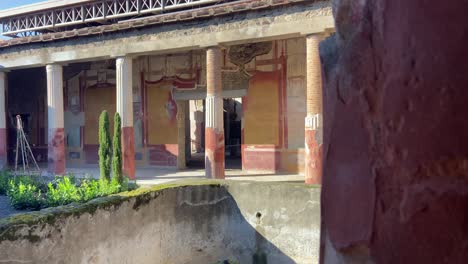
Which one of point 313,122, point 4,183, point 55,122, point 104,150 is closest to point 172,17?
point 104,150

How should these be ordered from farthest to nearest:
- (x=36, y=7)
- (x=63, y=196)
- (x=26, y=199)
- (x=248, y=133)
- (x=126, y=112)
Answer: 1. (x=36, y=7)
2. (x=248, y=133)
3. (x=126, y=112)
4. (x=26, y=199)
5. (x=63, y=196)

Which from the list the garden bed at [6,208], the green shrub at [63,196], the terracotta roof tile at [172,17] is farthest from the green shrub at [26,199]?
the terracotta roof tile at [172,17]

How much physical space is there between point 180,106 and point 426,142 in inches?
488

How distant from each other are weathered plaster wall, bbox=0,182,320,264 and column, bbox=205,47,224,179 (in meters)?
3.29

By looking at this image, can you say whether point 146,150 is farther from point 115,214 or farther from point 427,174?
point 427,174

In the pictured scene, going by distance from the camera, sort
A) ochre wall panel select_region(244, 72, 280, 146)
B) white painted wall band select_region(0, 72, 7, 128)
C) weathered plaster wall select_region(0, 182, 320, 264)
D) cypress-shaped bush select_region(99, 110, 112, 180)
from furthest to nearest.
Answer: white painted wall band select_region(0, 72, 7, 128)
ochre wall panel select_region(244, 72, 280, 146)
cypress-shaped bush select_region(99, 110, 112, 180)
weathered plaster wall select_region(0, 182, 320, 264)

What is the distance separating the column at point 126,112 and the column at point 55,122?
6.80ft

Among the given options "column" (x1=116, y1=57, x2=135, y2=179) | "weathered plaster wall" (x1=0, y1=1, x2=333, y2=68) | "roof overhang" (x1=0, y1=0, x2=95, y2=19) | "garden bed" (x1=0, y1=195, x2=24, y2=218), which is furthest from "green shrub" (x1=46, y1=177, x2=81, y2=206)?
"roof overhang" (x1=0, y1=0, x2=95, y2=19)

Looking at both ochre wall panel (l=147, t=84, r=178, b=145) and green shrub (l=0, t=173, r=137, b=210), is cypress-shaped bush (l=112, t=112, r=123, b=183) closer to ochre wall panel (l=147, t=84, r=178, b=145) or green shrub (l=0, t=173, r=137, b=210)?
green shrub (l=0, t=173, r=137, b=210)

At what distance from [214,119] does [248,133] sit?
2.45 metres

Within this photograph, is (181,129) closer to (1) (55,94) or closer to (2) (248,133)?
(2) (248,133)

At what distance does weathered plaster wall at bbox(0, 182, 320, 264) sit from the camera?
15.8 feet

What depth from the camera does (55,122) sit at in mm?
11516

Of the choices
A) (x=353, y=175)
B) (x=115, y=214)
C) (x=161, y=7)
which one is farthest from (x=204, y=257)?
(x=161, y=7)
